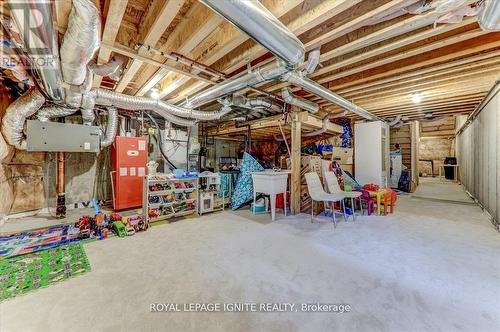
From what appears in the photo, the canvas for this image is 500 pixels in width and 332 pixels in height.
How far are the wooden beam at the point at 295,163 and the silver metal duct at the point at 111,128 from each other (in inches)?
157

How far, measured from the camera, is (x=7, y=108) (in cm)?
346

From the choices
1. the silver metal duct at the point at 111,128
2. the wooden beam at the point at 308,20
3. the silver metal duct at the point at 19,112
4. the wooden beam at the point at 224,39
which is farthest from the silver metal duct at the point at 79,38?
the silver metal duct at the point at 111,128

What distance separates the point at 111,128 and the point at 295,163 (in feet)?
13.8

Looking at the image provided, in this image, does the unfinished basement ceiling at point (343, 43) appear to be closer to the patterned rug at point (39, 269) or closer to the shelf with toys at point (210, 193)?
the shelf with toys at point (210, 193)

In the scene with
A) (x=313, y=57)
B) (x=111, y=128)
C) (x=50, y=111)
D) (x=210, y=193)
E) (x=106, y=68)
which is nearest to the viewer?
(x=313, y=57)

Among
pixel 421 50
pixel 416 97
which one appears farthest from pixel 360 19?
pixel 416 97

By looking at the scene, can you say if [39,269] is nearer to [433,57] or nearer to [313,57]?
[313,57]

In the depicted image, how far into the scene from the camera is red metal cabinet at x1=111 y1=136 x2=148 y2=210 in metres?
4.57

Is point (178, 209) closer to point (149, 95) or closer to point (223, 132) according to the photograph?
point (149, 95)

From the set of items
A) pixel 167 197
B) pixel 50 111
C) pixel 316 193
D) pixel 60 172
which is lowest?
pixel 167 197

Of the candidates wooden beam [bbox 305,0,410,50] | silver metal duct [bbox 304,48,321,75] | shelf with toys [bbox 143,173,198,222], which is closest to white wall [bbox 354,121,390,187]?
silver metal duct [bbox 304,48,321,75]

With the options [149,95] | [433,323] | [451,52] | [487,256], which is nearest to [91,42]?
[149,95]

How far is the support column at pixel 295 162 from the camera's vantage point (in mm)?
4371

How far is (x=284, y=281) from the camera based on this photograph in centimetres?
194
